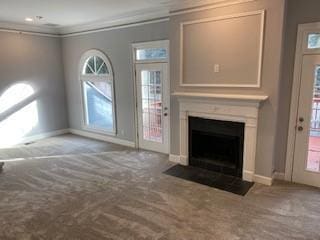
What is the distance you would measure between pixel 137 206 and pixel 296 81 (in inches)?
110

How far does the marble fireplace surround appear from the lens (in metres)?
3.58

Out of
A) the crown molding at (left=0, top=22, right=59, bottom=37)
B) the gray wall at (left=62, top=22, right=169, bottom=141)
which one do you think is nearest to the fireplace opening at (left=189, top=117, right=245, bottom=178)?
the gray wall at (left=62, top=22, right=169, bottom=141)

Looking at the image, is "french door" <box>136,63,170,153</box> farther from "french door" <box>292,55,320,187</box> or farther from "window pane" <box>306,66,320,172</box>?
"window pane" <box>306,66,320,172</box>

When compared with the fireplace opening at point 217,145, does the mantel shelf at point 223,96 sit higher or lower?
higher

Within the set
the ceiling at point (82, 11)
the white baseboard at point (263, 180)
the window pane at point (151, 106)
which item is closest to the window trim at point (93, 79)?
the ceiling at point (82, 11)

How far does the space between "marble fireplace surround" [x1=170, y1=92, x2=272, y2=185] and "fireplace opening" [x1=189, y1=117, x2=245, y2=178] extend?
95mm

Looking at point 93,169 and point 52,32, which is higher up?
point 52,32

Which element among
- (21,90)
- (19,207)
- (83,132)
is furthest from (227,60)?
(21,90)

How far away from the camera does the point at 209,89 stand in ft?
13.1

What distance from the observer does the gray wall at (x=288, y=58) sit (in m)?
3.27

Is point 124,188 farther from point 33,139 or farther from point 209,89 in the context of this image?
Answer: point 33,139

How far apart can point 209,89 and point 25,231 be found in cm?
316

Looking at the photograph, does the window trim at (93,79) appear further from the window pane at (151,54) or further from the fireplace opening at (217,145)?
the fireplace opening at (217,145)

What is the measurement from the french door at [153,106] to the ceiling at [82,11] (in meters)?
1.02
